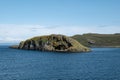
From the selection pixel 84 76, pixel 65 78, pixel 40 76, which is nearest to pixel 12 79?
pixel 40 76

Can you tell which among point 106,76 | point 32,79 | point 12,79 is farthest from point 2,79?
point 106,76

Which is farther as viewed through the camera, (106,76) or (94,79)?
(106,76)

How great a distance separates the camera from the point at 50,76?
84.4 meters

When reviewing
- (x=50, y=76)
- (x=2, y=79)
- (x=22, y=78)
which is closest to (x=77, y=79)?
(x=50, y=76)

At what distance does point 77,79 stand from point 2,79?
20.5 m

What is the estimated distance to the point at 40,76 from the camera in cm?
8381

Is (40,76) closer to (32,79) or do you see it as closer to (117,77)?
(32,79)

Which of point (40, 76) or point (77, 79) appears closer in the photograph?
point (77, 79)

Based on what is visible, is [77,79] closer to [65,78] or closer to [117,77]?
[65,78]

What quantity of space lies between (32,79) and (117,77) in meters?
24.2

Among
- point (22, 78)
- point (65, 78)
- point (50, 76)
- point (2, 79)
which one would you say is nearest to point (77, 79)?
point (65, 78)

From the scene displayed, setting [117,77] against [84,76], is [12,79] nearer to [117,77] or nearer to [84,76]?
[84,76]

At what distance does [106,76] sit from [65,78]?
1276 centimetres

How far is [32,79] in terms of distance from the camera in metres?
78.1
